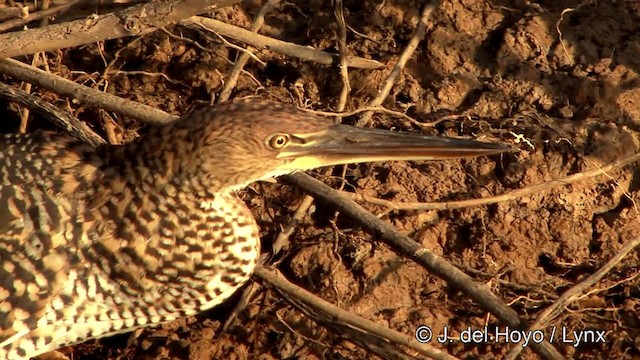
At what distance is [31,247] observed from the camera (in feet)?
9.55

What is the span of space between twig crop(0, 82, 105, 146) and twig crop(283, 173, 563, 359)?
2.46 feet

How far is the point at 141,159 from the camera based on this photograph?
2.94 meters

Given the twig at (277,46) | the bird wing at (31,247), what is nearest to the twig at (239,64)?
the twig at (277,46)

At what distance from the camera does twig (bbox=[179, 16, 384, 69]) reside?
12.8 ft

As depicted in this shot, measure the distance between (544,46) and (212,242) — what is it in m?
1.67

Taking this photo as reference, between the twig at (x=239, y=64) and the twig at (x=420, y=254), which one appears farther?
the twig at (x=239, y=64)

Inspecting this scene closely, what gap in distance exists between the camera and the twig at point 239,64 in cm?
389

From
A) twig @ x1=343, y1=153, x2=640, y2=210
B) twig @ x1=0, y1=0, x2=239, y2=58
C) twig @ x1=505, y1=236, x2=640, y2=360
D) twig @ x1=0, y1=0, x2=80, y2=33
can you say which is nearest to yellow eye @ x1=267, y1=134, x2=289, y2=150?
twig @ x1=0, y1=0, x2=239, y2=58

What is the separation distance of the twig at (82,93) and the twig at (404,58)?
2.45 ft

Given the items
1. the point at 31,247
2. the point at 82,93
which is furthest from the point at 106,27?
the point at 31,247

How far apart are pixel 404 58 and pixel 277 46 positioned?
1.61ft

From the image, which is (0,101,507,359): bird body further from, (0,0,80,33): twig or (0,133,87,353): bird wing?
(0,0,80,33): twig

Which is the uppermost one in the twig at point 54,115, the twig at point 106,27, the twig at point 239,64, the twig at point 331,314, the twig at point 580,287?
the twig at point 106,27

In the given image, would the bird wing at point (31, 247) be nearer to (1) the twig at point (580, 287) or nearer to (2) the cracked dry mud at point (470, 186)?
(2) the cracked dry mud at point (470, 186)
